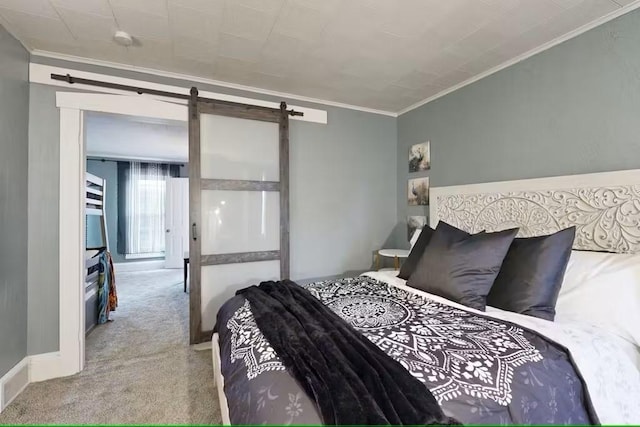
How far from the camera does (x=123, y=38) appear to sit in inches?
82.1

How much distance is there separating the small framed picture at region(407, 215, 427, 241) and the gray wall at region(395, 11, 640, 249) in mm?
443

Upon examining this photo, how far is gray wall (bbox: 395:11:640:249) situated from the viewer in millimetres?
1875

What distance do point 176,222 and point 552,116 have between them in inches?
258

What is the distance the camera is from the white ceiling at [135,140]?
4.17 metres

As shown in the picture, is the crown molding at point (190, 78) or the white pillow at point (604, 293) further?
the crown molding at point (190, 78)

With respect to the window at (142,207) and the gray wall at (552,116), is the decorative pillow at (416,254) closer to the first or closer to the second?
the gray wall at (552,116)

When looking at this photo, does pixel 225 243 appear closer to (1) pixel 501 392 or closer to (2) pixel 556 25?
(1) pixel 501 392

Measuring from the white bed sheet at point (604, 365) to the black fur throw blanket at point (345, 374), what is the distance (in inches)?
31.8

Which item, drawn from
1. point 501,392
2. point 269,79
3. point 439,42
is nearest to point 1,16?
point 269,79

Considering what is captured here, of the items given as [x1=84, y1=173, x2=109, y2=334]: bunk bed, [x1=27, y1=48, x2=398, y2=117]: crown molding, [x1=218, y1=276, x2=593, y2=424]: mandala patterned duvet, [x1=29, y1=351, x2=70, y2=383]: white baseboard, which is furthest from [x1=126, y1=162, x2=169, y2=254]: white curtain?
[x1=218, y1=276, x2=593, y2=424]: mandala patterned duvet

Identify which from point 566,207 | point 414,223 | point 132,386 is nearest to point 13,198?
point 132,386

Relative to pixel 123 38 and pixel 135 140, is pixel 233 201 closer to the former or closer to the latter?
pixel 123 38

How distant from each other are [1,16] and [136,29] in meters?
0.77

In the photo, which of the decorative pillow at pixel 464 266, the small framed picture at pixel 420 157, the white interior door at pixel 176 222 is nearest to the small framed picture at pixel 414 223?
the small framed picture at pixel 420 157
